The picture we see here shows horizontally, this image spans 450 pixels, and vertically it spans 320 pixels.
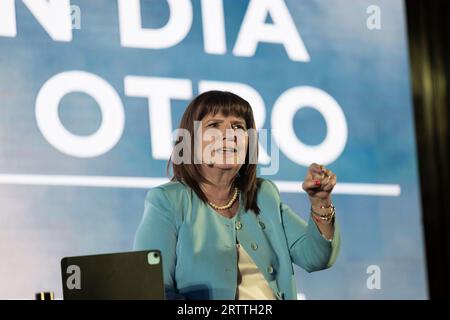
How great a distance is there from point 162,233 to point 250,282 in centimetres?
27

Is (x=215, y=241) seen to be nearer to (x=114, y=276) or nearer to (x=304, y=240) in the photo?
(x=304, y=240)

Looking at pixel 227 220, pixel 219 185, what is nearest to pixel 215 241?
pixel 227 220

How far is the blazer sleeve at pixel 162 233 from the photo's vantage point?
217cm

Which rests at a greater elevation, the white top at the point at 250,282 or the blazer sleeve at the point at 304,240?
the blazer sleeve at the point at 304,240

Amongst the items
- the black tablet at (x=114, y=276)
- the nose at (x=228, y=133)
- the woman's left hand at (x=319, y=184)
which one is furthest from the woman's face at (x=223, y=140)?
the black tablet at (x=114, y=276)

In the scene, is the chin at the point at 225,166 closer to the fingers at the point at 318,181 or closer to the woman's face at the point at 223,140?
the woman's face at the point at 223,140

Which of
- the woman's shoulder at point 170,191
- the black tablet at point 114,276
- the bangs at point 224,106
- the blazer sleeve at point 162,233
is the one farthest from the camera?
the bangs at point 224,106

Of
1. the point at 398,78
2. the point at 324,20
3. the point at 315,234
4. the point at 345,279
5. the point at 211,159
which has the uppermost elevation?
the point at 324,20
